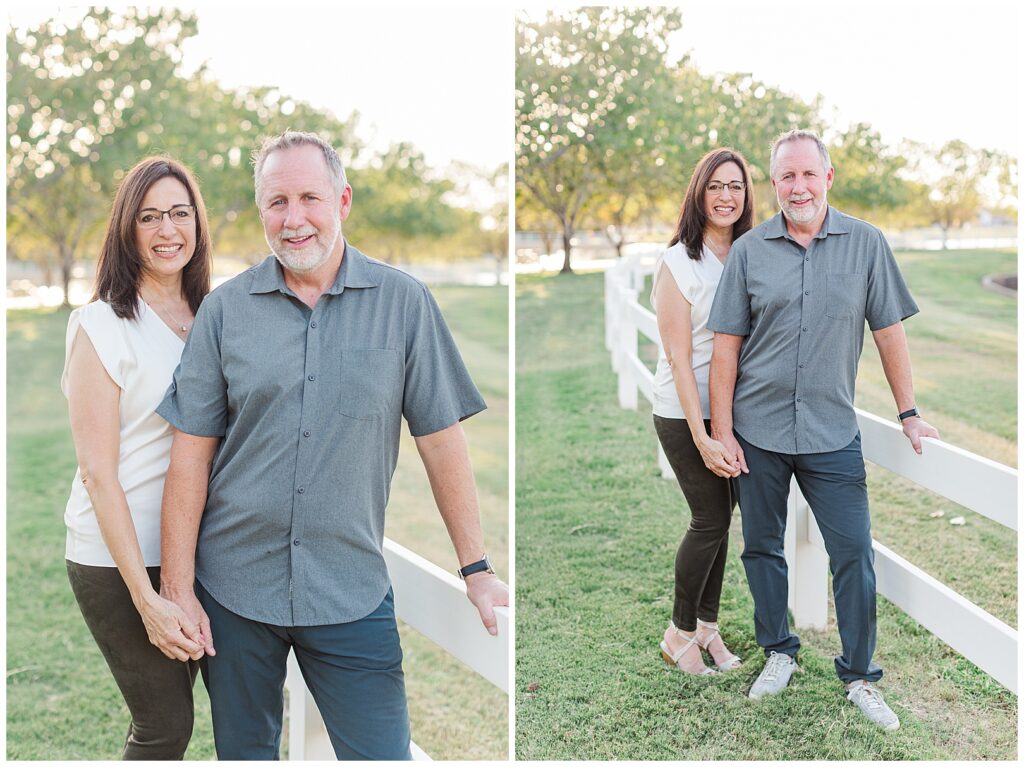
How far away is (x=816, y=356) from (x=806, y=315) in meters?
0.13

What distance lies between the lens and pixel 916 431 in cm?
278

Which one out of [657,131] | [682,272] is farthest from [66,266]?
[682,272]

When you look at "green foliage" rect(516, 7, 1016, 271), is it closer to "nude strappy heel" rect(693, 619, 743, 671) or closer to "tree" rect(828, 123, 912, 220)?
"tree" rect(828, 123, 912, 220)

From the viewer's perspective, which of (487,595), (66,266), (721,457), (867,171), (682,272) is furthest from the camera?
(66,266)

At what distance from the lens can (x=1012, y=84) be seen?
8.48 m

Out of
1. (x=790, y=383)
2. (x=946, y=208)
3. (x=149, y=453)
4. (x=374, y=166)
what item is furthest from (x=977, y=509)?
(x=374, y=166)

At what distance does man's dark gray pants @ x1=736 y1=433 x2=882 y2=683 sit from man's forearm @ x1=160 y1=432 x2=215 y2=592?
1666 millimetres

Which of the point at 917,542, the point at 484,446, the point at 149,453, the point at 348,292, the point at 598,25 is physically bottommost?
the point at 484,446

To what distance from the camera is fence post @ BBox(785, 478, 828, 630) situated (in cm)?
332

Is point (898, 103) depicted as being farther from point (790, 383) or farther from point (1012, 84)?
point (790, 383)

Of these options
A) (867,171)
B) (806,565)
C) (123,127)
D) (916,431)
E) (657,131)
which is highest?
(123,127)

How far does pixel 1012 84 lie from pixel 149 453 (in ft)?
29.3

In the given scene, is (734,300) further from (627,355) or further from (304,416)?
(627,355)

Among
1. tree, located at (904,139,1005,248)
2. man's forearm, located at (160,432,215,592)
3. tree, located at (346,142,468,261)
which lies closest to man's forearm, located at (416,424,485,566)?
man's forearm, located at (160,432,215,592)
